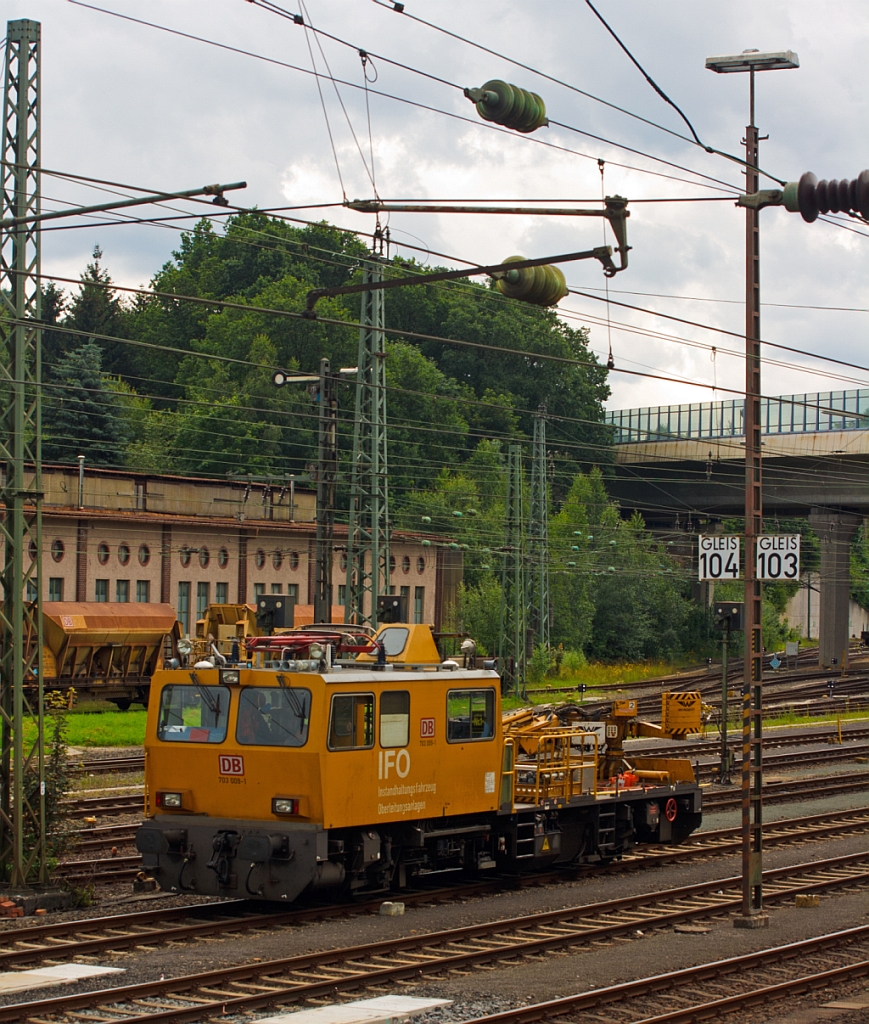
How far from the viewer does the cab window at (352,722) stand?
599 inches

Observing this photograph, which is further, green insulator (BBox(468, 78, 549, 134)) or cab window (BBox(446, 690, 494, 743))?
cab window (BBox(446, 690, 494, 743))

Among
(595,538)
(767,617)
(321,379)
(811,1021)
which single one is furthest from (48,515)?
(767,617)

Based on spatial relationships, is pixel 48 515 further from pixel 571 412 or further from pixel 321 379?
pixel 571 412

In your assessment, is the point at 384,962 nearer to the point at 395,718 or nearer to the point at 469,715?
the point at 395,718

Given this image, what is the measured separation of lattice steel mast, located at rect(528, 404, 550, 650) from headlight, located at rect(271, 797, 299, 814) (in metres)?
35.5

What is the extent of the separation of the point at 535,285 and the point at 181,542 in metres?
40.6

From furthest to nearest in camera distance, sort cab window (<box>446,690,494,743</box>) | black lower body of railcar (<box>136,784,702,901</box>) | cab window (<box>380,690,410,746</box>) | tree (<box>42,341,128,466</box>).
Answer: tree (<box>42,341,128,466</box>) < cab window (<box>446,690,494,743</box>) < cab window (<box>380,690,410,746</box>) < black lower body of railcar (<box>136,784,702,901</box>)

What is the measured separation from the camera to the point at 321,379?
26.9 meters

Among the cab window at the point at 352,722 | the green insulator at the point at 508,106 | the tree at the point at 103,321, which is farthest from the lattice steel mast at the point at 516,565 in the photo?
the tree at the point at 103,321

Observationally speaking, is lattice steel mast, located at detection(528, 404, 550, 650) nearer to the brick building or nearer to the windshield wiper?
the brick building

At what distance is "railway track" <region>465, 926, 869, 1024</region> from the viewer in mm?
11617

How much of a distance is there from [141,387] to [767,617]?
1580 inches

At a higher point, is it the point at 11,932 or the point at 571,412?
the point at 571,412

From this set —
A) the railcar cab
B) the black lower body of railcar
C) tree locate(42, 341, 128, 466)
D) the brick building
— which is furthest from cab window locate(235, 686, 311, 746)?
tree locate(42, 341, 128, 466)
